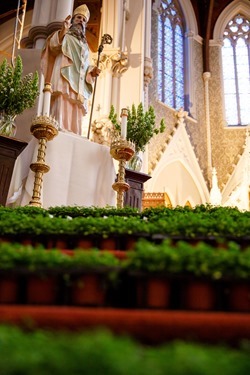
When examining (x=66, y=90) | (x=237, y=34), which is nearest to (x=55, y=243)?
(x=66, y=90)

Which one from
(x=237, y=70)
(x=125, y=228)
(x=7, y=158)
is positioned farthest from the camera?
(x=237, y=70)

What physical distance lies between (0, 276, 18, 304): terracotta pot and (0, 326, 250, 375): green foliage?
1.51 ft

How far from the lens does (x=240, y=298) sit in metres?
1.79

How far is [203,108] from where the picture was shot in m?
15.0

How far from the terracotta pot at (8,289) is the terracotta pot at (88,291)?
24 centimetres

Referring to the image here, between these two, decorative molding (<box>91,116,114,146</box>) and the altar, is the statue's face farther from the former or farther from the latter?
decorative molding (<box>91,116,114,146</box>)

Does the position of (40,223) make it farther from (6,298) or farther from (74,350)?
(74,350)

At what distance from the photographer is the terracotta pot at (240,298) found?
1.78 metres

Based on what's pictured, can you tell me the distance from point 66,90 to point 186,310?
4737mm

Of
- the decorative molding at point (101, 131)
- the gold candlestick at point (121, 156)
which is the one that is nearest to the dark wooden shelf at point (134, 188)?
the gold candlestick at point (121, 156)

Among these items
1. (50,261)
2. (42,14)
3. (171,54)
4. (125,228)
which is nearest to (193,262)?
(50,261)

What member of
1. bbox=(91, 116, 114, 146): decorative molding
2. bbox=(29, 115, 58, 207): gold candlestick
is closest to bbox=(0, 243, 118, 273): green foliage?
bbox=(29, 115, 58, 207): gold candlestick

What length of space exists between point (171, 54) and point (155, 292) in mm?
14316

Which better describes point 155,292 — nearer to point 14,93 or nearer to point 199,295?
point 199,295
